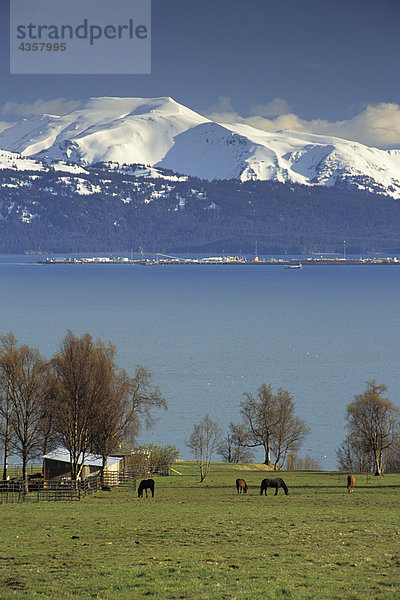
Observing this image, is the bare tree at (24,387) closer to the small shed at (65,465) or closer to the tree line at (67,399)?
the tree line at (67,399)

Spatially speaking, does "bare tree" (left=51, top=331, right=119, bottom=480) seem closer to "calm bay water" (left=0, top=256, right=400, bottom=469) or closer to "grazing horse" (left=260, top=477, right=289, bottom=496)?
"grazing horse" (left=260, top=477, right=289, bottom=496)

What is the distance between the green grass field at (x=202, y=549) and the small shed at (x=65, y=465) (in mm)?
11184

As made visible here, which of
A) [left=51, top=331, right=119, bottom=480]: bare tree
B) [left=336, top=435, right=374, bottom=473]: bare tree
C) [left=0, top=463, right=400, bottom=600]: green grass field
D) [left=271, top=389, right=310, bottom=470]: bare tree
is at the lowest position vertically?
[left=336, top=435, right=374, bottom=473]: bare tree

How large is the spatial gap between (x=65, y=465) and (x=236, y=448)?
25441mm

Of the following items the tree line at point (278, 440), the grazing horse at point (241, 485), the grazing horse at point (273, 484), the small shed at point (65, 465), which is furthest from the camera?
the tree line at point (278, 440)

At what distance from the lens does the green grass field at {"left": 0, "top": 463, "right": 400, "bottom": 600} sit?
1549 centimetres

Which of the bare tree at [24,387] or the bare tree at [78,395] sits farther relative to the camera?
the bare tree at [24,387]

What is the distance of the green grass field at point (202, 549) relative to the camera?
15.5m

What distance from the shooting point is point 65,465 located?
43844 mm

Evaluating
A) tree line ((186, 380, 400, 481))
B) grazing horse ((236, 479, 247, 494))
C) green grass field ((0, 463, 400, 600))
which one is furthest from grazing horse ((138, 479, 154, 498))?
tree line ((186, 380, 400, 481))

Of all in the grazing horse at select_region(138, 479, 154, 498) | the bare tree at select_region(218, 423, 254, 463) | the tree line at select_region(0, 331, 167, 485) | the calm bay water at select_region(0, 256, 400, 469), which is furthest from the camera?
the calm bay water at select_region(0, 256, 400, 469)

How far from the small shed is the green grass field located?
36.7 feet

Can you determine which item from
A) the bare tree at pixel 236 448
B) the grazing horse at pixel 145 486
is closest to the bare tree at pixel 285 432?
the bare tree at pixel 236 448

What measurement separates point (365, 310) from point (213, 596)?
18542 cm
